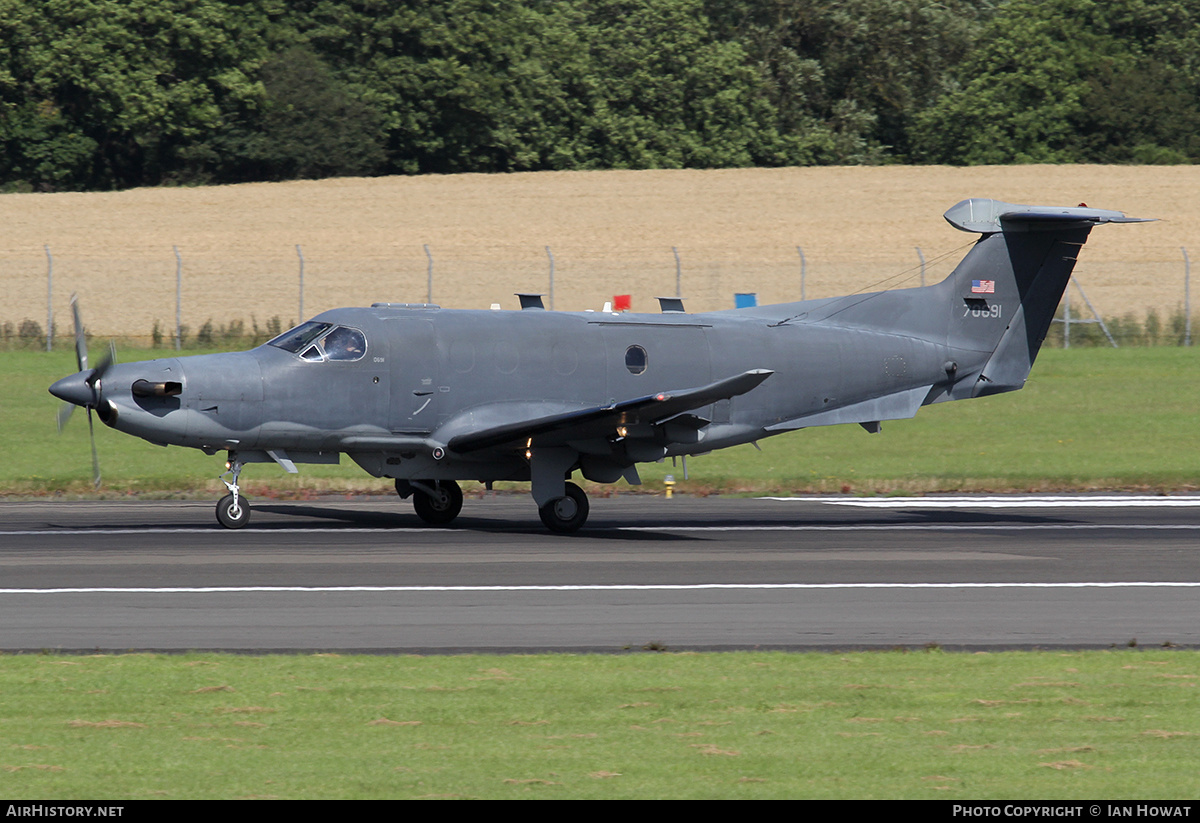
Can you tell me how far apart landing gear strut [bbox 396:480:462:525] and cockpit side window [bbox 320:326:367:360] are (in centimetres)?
208

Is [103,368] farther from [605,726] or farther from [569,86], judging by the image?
[569,86]

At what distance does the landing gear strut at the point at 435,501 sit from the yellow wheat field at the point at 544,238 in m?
21.8

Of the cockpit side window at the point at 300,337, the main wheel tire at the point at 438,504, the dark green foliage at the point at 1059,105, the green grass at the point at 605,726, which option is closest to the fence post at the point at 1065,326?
the main wheel tire at the point at 438,504

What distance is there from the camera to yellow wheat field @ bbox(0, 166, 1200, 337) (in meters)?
46.8

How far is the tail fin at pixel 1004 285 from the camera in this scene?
2267 centimetres

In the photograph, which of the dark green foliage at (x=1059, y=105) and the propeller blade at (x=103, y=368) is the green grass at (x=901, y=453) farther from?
the dark green foliage at (x=1059, y=105)

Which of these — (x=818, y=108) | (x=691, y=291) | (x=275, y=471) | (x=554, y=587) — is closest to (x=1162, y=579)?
(x=554, y=587)

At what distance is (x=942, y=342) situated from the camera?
22.5 metres

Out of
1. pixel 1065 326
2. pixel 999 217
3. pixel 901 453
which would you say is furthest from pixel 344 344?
pixel 1065 326

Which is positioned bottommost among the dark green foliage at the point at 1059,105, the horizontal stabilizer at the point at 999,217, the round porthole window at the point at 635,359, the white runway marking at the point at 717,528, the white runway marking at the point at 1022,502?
the white runway marking at the point at 1022,502

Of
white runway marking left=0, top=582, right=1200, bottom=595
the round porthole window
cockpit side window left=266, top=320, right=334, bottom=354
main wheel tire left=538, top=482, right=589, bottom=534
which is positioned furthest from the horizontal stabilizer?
cockpit side window left=266, top=320, right=334, bottom=354

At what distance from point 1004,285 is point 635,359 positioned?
6.12 meters

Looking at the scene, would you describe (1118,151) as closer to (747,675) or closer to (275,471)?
(275,471)

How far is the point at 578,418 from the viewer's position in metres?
18.5
